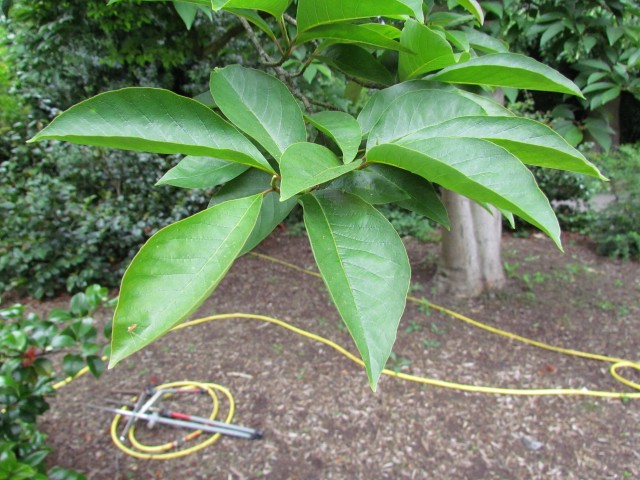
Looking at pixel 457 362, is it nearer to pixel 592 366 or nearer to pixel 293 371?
pixel 592 366

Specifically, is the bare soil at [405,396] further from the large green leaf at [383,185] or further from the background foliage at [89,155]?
the large green leaf at [383,185]

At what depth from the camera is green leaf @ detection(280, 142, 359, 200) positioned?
42cm

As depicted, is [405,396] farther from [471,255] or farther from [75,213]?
[75,213]

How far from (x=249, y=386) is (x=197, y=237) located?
8.12ft

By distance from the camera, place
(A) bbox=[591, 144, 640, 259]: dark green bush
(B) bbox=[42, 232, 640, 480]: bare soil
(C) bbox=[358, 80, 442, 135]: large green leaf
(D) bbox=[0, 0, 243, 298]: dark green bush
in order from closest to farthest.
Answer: (C) bbox=[358, 80, 442, 135]: large green leaf
(B) bbox=[42, 232, 640, 480]: bare soil
(D) bbox=[0, 0, 243, 298]: dark green bush
(A) bbox=[591, 144, 640, 259]: dark green bush

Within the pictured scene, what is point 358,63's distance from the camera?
0.72 meters

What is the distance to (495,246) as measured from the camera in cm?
354

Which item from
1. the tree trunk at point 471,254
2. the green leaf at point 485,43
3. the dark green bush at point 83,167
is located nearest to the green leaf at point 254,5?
the green leaf at point 485,43

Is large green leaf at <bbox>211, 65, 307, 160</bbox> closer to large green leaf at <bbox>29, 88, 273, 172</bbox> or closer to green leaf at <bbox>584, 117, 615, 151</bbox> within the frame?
large green leaf at <bbox>29, 88, 273, 172</bbox>

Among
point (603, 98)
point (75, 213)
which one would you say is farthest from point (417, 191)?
point (75, 213)

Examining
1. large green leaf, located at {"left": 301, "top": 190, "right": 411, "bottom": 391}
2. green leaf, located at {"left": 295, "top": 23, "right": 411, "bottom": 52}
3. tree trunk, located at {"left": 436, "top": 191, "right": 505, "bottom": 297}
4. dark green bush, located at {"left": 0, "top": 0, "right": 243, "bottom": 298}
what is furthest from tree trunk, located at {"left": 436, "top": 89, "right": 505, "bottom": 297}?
large green leaf, located at {"left": 301, "top": 190, "right": 411, "bottom": 391}

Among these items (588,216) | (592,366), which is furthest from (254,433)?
(588,216)

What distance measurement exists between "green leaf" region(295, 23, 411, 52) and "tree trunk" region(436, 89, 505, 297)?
2853 mm

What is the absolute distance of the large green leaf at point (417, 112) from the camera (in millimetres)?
534
